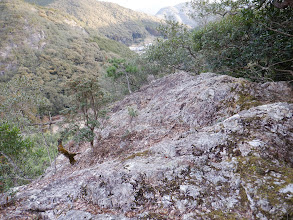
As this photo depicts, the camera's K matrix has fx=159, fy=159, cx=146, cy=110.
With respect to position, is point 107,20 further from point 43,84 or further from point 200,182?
point 200,182

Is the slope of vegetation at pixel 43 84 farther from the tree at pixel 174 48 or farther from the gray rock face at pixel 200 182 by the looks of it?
the tree at pixel 174 48

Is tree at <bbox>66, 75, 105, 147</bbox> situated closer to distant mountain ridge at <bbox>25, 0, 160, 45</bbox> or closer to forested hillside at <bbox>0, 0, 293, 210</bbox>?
forested hillside at <bbox>0, 0, 293, 210</bbox>

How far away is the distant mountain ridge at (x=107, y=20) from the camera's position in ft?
516

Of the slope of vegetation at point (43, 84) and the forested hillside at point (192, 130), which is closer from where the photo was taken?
the forested hillside at point (192, 130)

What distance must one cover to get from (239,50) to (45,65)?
79363mm

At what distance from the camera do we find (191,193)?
137 inches

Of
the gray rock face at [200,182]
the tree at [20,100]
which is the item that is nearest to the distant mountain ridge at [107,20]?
the tree at [20,100]

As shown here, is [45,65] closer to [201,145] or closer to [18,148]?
[18,148]

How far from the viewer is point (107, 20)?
6934 inches

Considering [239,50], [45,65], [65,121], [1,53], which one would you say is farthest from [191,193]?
[1,53]

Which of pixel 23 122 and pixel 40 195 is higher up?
pixel 23 122

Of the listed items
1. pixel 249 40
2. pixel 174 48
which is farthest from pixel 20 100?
pixel 249 40

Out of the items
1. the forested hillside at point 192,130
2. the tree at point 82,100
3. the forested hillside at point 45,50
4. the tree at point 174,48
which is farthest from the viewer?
the forested hillside at point 45,50

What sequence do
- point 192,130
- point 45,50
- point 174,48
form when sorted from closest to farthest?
point 192,130 < point 174,48 < point 45,50
